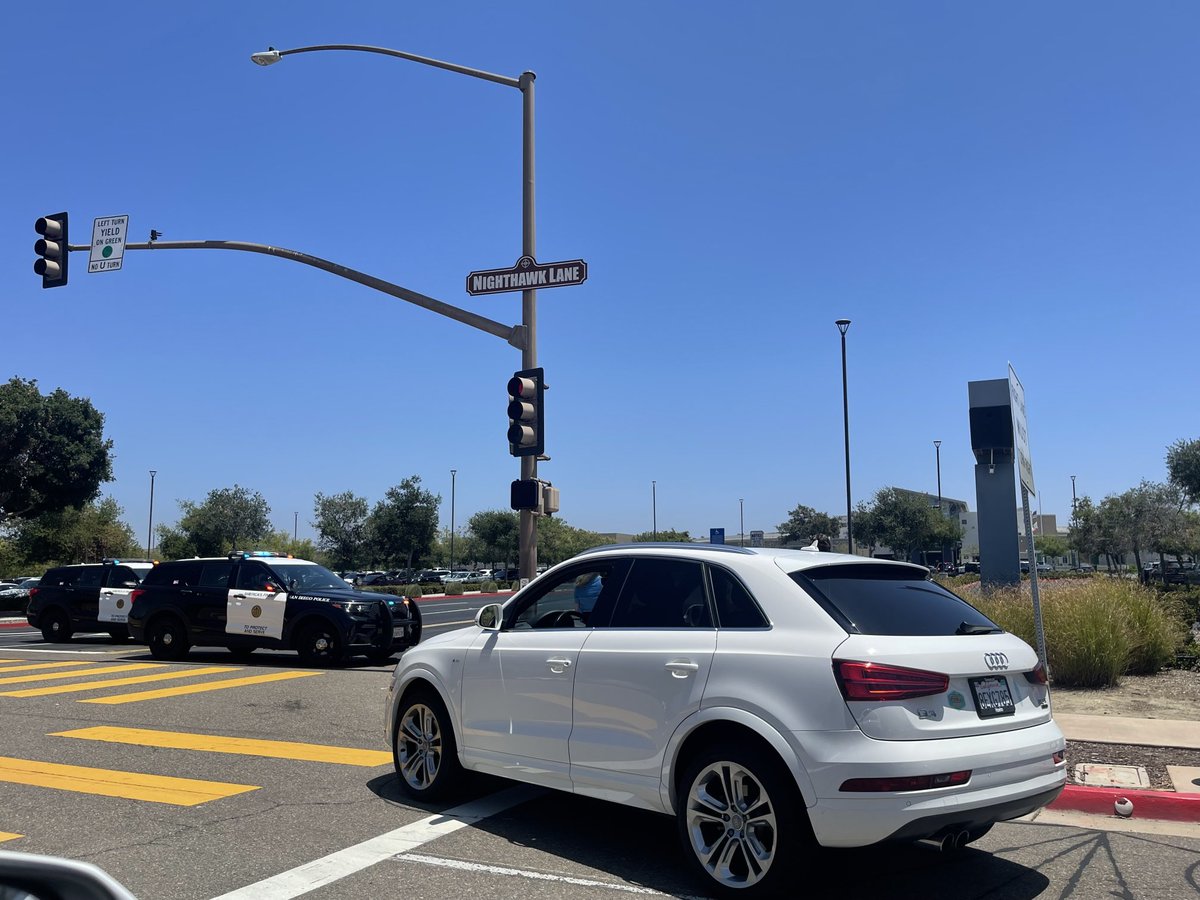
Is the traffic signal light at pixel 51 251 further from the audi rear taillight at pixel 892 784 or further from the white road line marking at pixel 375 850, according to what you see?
the audi rear taillight at pixel 892 784

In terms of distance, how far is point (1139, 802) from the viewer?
6.38 meters

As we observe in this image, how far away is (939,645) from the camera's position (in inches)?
182

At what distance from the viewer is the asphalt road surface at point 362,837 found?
4.94 meters

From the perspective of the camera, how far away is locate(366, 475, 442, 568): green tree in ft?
213

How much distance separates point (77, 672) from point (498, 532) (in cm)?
7175

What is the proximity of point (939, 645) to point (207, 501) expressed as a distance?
246 feet

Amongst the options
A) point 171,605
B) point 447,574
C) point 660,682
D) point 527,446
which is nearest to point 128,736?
point 527,446

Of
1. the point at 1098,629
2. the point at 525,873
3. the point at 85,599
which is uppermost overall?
the point at 85,599

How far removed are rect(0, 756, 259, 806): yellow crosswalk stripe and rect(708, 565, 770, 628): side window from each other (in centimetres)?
411

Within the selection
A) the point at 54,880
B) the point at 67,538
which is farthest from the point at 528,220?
the point at 67,538

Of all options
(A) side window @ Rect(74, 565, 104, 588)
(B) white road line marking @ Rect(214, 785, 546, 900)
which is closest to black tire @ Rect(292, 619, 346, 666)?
(B) white road line marking @ Rect(214, 785, 546, 900)

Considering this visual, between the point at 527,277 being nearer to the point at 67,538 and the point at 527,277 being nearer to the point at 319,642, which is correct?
the point at 319,642

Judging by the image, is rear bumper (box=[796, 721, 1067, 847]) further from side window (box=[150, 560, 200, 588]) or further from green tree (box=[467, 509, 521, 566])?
green tree (box=[467, 509, 521, 566])

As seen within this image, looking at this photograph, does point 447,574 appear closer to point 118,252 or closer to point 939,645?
point 118,252
